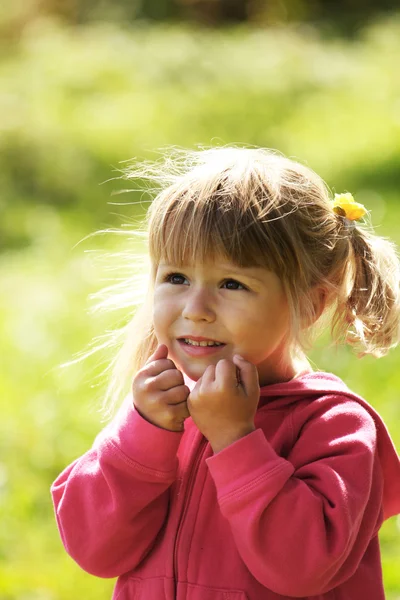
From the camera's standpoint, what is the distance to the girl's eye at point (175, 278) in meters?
2.51

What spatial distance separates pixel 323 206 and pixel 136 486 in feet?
2.77

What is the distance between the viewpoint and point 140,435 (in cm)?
246

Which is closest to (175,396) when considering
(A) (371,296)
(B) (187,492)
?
(B) (187,492)

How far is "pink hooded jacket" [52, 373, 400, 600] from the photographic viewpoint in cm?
228

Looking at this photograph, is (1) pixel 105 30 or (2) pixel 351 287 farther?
(1) pixel 105 30

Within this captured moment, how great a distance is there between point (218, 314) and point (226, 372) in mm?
145

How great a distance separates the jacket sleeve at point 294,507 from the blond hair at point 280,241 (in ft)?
1.17

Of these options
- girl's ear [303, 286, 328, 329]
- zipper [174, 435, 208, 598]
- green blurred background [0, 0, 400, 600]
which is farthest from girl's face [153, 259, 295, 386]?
green blurred background [0, 0, 400, 600]

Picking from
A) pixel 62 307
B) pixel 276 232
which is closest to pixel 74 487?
pixel 276 232

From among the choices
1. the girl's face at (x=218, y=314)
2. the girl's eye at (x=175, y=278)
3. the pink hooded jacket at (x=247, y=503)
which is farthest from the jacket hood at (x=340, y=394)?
the girl's eye at (x=175, y=278)

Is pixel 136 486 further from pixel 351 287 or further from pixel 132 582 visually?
pixel 351 287

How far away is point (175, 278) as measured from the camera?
99.4 inches

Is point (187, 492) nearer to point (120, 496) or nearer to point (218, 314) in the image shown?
point (120, 496)

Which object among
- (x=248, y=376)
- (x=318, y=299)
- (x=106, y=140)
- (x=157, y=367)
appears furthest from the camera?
(x=106, y=140)
